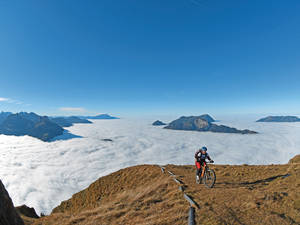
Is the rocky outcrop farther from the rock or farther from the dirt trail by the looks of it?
the rock

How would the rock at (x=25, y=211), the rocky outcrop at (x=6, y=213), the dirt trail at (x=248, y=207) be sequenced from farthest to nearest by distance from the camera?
1. the rock at (x=25, y=211)
2. the dirt trail at (x=248, y=207)
3. the rocky outcrop at (x=6, y=213)

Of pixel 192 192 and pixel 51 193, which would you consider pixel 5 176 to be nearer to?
pixel 51 193

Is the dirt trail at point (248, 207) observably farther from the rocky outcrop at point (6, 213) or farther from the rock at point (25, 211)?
the rock at point (25, 211)

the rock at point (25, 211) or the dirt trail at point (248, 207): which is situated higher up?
the dirt trail at point (248, 207)

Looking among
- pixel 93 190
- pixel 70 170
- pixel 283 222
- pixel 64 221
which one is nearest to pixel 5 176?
pixel 70 170

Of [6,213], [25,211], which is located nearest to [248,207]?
[6,213]

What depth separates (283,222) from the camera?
246 inches

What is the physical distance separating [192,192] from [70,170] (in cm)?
20639

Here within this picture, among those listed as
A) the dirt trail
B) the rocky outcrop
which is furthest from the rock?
the dirt trail

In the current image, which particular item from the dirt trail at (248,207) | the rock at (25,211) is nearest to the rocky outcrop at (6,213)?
the dirt trail at (248,207)

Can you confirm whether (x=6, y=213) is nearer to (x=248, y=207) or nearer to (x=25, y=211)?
(x=248, y=207)

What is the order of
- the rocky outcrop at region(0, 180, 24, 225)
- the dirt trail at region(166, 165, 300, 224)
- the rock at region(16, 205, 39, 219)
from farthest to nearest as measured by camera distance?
the rock at region(16, 205, 39, 219) → the dirt trail at region(166, 165, 300, 224) → the rocky outcrop at region(0, 180, 24, 225)

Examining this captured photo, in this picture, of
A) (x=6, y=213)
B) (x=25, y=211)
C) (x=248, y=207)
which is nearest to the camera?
(x=6, y=213)

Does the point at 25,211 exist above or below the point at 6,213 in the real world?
below
